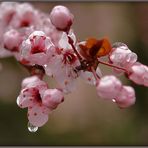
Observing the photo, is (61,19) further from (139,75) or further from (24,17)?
(24,17)

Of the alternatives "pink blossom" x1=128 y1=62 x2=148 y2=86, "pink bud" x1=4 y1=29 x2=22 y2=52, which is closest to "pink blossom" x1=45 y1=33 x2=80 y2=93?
"pink blossom" x1=128 y1=62 x2=148 y2=86

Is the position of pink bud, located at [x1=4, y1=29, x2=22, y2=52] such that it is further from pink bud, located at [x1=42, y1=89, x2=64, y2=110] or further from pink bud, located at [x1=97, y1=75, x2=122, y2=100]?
pink bud, located at [x1=97, y1=75, x2=122, y2=100]

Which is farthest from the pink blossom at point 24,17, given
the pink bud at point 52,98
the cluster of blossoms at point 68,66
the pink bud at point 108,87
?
the pink bud at point 108,87

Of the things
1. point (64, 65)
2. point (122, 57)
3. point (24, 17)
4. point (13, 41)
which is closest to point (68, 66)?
point (64, 65)

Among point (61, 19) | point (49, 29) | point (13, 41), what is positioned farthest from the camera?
point (49, 29)

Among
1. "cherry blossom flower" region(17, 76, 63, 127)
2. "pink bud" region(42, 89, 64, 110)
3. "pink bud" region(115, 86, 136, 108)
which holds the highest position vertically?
"pink bud" region(115, 86, 136, 108)

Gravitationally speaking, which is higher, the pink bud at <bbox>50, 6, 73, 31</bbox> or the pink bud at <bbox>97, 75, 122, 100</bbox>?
the pink bud at <bbox>50, 6, 73, 31</bbox>

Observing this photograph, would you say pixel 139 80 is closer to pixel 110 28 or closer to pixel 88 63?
pixel 88 63
